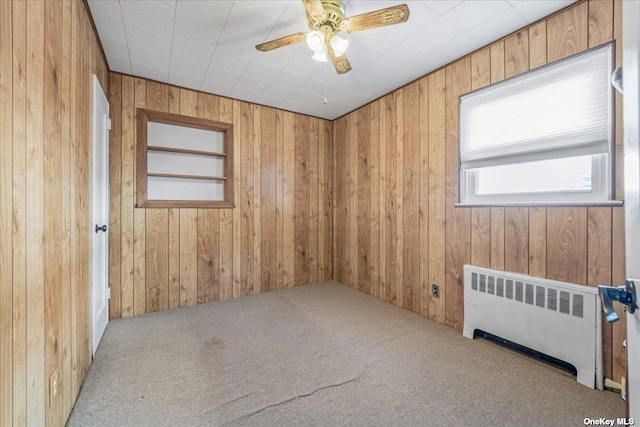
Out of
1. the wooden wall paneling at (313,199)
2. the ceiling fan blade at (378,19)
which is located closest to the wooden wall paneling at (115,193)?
the wooden wall paneling at (313,199)

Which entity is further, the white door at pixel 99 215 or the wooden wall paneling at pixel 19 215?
the white door at pixel 99 215

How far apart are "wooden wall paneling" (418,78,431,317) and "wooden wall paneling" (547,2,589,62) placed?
958mm

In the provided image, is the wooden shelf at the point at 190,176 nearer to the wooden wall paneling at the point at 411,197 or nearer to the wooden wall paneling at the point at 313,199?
the wooden wall paneling at the point at 313,199

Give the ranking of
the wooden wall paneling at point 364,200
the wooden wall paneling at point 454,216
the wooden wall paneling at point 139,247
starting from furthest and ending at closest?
the wooden wall paneling at point 364,200 → the wooden wall paneling at point 139,247 → the wooden wall paneling at point 454,216

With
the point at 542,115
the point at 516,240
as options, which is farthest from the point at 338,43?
the point at 516,240

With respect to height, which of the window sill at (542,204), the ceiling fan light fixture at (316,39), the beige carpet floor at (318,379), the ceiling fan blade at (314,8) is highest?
the ceiling fan blade at (314,8)

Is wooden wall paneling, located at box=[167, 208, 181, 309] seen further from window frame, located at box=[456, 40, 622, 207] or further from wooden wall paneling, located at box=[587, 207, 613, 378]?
wooden wall paneling, located at box=[587, 207, 613, 378]

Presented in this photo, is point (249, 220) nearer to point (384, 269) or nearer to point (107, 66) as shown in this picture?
point (384, 269)

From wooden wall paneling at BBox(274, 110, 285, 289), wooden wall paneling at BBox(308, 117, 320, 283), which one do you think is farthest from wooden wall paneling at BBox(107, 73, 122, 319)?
wooden wall paneling at BBox(308, 117, 320, 283)

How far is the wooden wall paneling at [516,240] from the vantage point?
1938 mm

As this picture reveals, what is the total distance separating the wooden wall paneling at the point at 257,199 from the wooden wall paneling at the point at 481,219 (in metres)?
2.35

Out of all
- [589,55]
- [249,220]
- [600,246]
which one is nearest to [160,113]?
[249,220]

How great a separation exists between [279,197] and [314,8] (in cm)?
236

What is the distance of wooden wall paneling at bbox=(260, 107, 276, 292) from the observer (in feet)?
11.3
